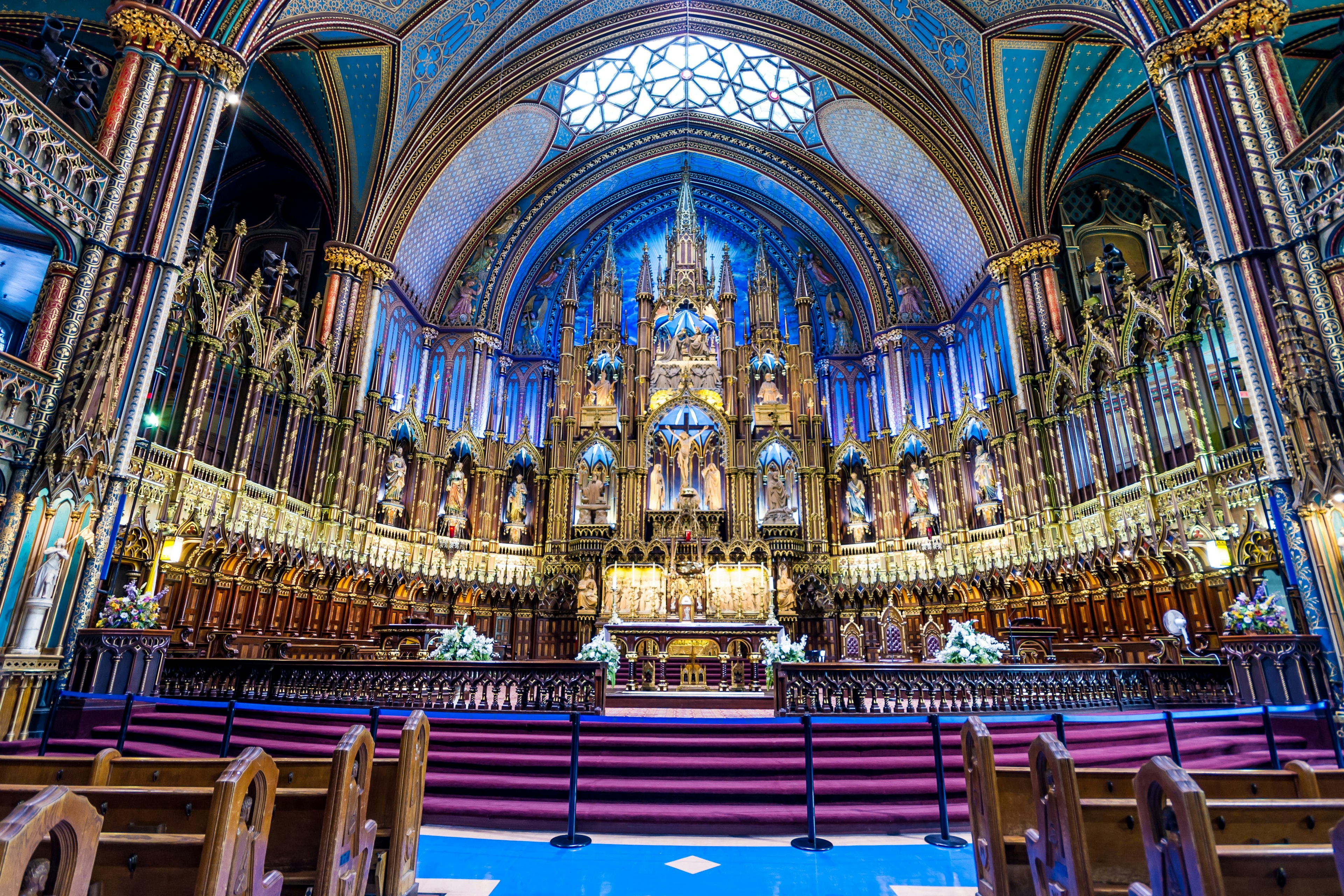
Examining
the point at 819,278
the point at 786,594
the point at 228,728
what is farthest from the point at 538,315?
the point at 228,728

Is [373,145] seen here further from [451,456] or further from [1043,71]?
[1043,71]

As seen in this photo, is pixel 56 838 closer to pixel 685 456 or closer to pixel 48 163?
pixel 48 163

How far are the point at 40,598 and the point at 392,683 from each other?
4.78 m

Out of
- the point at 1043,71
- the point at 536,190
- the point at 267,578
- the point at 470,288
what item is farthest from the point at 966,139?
the point at 267,578

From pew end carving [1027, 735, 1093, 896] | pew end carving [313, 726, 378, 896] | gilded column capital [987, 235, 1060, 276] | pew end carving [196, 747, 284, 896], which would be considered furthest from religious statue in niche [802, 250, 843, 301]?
pew end carving [196, 747, 284, 896]

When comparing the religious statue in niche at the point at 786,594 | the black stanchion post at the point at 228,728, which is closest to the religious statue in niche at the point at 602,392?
the religious statue in niche at the point at 786,594

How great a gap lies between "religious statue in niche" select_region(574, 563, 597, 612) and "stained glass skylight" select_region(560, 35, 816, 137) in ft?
55.5

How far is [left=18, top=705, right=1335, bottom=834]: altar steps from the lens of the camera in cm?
645

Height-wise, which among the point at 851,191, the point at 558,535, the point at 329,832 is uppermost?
the point at 851,191

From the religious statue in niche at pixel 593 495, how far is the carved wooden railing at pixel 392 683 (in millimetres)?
11980

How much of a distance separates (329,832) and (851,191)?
2654 centimetres

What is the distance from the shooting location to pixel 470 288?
2461cm

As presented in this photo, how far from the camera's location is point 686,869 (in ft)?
17.0

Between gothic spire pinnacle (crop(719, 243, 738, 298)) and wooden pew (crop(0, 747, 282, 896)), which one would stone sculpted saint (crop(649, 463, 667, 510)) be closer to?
gothic spire pinnacle (crop(719, 243, 738, 298))
